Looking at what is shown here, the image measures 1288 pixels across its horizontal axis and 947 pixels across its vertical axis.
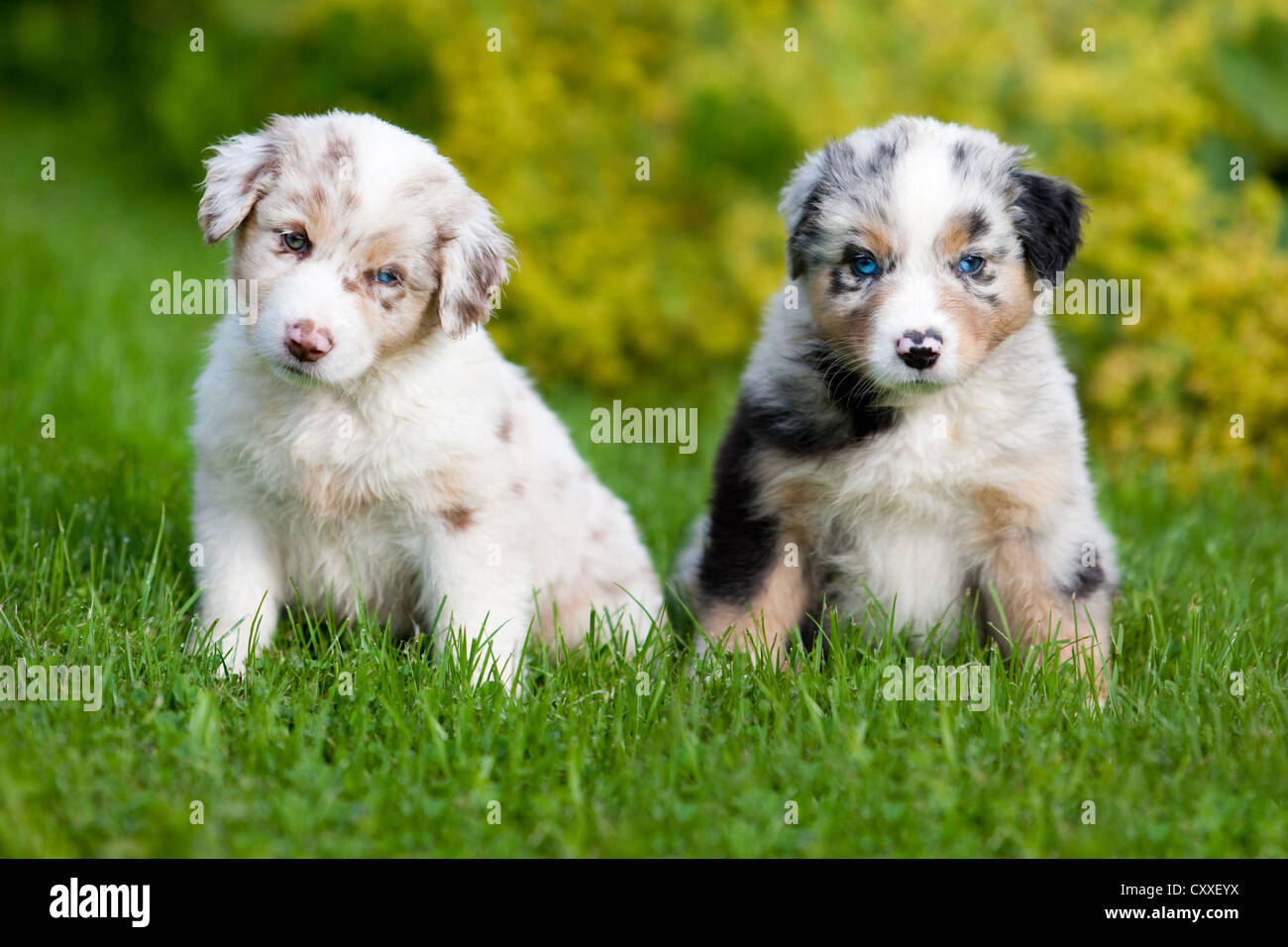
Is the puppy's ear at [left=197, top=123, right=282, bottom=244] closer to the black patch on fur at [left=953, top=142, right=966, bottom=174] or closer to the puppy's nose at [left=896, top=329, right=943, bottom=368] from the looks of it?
the puppy's nose at [left=896, top=329, right=943, bottom=368]

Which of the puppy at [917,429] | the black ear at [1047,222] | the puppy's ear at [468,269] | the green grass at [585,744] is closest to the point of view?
the green grass at [585,744]

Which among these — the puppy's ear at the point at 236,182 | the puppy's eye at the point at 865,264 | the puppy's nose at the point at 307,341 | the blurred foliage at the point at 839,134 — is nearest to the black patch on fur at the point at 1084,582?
the puppy's eye at the point at 865,264

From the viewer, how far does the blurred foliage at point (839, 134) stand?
25.2 feet

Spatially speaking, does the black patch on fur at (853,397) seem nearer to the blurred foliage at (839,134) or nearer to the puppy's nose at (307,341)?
the puppy's nose at (307,341)

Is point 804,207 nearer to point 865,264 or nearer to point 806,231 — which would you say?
point 806,231

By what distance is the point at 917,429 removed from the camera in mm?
4262

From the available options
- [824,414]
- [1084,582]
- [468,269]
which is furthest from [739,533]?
[468,269]

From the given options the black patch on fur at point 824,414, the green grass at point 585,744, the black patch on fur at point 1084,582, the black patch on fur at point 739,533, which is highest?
the black patch on fur at point 824,414

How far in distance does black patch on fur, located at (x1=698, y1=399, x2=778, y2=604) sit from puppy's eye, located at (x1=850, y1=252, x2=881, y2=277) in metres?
0.64

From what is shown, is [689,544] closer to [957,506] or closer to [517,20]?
[957,506]

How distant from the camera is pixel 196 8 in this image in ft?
42.5

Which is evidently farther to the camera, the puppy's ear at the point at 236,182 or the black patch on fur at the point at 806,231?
the black patch on fur at the point at 806,231

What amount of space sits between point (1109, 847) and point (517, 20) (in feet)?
24.7

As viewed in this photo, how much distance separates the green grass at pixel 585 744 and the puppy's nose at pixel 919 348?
0.92 m
